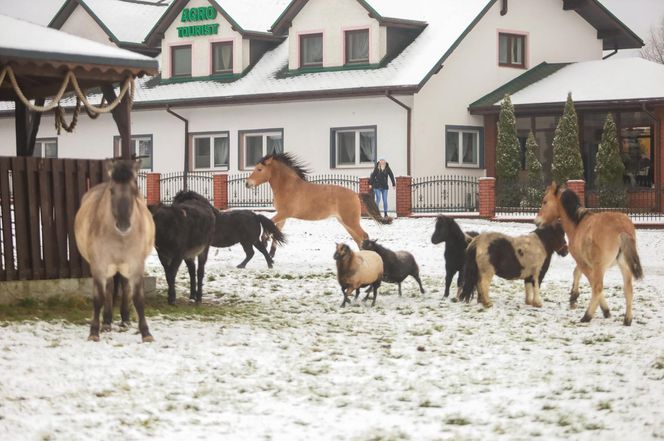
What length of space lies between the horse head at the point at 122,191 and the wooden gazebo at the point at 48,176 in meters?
3.15

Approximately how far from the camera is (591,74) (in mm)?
37250

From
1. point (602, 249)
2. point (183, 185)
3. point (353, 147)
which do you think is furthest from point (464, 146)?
point (602, 249)

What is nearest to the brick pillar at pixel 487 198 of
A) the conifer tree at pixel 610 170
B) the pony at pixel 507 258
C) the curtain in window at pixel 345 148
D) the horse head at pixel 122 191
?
the conifer tree at pixel 610 170

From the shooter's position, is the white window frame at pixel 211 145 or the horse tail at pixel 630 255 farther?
the white window frame at pixel 211 145

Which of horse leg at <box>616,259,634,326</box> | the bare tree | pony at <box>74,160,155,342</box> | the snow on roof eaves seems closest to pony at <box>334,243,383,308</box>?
horse leg at <box>616,259,634,326</box>

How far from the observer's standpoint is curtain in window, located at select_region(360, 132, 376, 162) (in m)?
37.1

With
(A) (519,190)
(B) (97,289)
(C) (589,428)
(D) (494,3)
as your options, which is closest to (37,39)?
(B) (97,289)

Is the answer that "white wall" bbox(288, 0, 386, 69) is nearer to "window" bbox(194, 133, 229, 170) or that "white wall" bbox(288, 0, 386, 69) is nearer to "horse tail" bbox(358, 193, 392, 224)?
"window" bbox(194, 133, 229, 170)

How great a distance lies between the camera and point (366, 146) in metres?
37.2

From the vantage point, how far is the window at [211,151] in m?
40.2

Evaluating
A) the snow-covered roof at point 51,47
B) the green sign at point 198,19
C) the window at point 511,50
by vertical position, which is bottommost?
the snow-covered roof at point 51,47

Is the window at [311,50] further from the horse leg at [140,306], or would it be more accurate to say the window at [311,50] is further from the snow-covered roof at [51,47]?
the horse leg at [140,306]

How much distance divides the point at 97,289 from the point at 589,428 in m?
5.58

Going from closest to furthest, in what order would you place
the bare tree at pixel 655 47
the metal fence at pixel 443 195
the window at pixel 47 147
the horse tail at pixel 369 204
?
the horse tail at pixel 369 204 → the metal fence at pixel 443 195 → the window at pixel 47 147 → the bare tree at pixel 655 47
